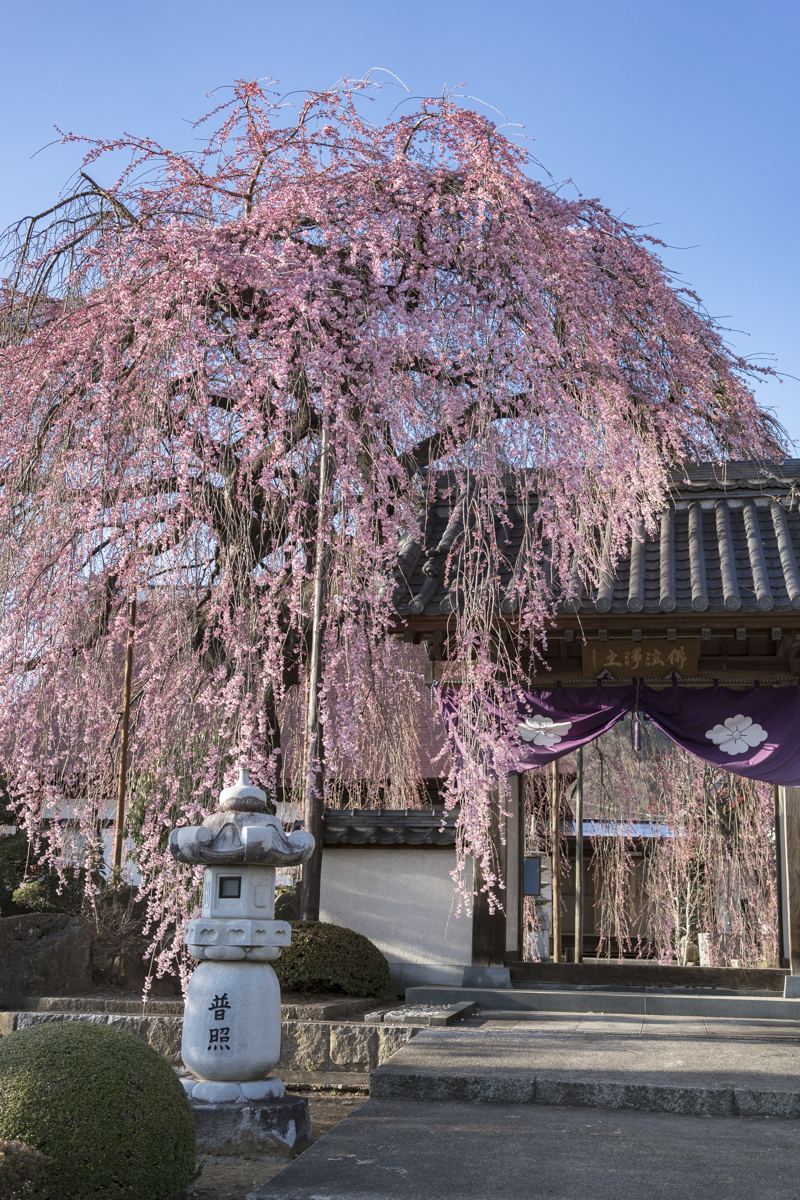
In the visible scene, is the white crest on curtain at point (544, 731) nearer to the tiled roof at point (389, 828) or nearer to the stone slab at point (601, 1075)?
the tiled roof at point (389, 828)

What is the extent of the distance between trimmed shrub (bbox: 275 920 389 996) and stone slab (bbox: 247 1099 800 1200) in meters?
2.81

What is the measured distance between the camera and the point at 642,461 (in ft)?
24.8

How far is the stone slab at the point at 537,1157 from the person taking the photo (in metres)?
3.68

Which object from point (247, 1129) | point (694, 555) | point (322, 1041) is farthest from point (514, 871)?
point (247, 1129)

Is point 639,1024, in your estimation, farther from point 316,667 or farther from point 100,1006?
point 100,1006

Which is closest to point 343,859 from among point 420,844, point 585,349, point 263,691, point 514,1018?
point 420,844

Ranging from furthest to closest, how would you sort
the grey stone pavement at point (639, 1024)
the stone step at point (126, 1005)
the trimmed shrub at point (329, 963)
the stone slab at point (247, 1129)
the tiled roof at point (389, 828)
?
1. the tiled roof at point (389, 828)
2. the trimmed shrub at point (329, 963)
3. the stone step at point (126, 1005)
4. the grey stone pavement at point (639, 1024)
5. the stone slab at point (247, 1129)

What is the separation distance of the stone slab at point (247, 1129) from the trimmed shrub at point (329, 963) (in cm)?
266

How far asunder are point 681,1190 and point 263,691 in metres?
3.87

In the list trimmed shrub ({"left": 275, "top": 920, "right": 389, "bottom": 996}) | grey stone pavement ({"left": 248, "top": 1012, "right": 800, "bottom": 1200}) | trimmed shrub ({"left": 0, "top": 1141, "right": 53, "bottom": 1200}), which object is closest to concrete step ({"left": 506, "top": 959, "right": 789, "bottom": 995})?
trimmed shrub ({"left": 275, "top": 920, "right": 389, "bottom": 996})

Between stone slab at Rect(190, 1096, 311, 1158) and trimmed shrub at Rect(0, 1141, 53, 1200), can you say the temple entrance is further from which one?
trimmed shrub at Rect(0, 1141, 53, 1200)

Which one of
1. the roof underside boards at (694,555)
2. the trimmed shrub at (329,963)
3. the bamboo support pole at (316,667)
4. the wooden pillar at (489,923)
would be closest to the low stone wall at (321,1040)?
the trimmed shrub at (329,963)

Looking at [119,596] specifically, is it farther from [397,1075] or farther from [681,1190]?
[681,1190]

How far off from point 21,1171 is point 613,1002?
5825 millimetres
